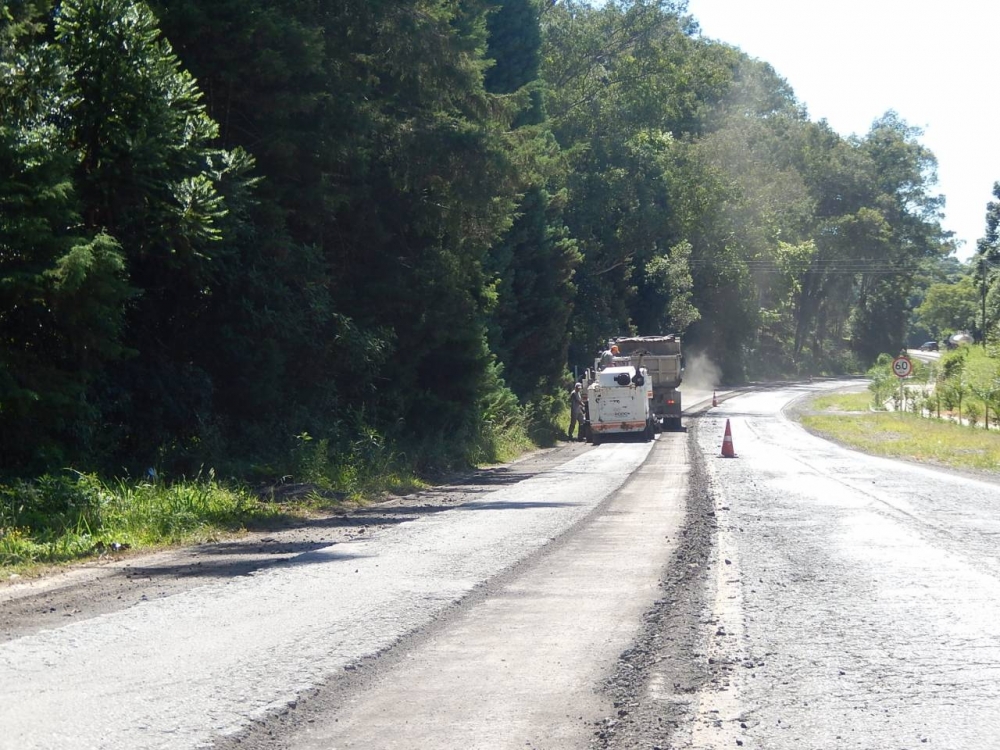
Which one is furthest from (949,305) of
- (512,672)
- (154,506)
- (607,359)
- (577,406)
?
(512,672)

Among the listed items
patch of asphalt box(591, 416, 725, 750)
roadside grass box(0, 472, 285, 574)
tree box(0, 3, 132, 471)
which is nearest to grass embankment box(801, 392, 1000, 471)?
roadside grass box(0, 472, 285, 574)

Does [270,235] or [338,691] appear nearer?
[338,691]

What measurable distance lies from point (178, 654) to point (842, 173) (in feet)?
327

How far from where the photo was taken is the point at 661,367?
42.3 m

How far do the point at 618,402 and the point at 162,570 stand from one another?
86.9 ft

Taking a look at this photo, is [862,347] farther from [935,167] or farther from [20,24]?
[20,24]

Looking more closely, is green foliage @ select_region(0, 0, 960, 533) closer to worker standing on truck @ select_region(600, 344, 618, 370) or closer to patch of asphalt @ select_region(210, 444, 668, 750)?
worker standing on truck @ select_region(600, 344, 618, 370)

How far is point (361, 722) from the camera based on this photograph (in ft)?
18.9

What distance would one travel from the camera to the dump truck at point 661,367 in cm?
4109

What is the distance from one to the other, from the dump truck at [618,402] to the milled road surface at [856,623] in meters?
18.0

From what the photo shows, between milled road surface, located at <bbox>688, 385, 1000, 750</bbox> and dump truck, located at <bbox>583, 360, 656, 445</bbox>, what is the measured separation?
18034 mm

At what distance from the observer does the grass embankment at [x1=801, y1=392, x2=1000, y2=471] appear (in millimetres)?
29080

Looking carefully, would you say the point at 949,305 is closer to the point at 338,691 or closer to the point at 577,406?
the point at 577,406

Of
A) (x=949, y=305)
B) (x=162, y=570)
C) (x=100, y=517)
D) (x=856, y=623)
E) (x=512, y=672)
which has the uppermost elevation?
(x=949, y=305)
